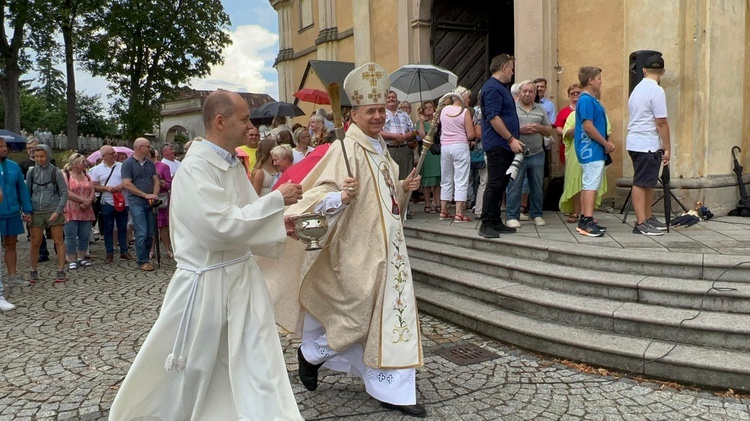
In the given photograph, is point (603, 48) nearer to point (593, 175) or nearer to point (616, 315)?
point (593, 175)

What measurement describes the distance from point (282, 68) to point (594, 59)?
11576 mm

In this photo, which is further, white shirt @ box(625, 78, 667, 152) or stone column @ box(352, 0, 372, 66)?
stone column @ box(352, 0, 372, 66)

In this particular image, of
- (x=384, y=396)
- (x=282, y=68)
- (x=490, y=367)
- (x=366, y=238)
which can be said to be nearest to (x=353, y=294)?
(x=366, y=238)

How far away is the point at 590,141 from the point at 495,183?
1117 mm

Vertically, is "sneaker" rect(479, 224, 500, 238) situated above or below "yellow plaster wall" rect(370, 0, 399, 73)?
below

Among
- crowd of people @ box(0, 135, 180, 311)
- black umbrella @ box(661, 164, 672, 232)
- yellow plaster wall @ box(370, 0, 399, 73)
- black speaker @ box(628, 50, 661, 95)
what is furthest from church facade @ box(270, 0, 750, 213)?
yellow plaster wall @ box(370, 0, 399, 73)

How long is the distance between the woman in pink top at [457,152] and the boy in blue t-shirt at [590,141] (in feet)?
5.35

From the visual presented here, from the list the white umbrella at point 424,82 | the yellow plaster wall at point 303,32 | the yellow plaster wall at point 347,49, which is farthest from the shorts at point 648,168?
the yellow plaster wall at point 303,32

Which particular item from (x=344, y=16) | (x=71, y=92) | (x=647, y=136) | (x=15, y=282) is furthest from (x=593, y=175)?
(x=71, y=92)

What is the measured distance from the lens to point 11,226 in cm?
755

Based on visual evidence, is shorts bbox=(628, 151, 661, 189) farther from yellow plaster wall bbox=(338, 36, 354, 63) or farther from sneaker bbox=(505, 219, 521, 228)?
yellow plaster wall bbox=(338, 36, 354, 63)

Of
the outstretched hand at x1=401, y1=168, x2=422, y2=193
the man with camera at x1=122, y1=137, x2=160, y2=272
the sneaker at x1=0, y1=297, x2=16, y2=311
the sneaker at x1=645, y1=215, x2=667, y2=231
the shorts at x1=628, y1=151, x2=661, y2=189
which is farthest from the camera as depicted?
the man with camera at x1=122, y1=137, x2=160, y2=272

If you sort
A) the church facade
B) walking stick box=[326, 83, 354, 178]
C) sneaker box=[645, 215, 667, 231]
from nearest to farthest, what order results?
1. walking stick box=[326, 83, 354, 178]
2. sneaker box=[645, 215, 667, 231]
3. the church facade

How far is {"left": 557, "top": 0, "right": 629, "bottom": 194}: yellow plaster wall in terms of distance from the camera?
7908mm
